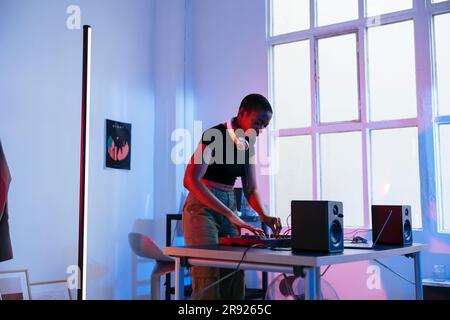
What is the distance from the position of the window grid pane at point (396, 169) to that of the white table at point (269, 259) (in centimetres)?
204

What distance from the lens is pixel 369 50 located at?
4.36 meters

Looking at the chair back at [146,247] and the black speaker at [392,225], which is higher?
the black speaker at [392,225]

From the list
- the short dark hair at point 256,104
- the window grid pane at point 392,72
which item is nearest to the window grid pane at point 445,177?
the window grid pane at point 392,72

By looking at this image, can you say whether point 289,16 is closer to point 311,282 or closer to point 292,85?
point 292,85

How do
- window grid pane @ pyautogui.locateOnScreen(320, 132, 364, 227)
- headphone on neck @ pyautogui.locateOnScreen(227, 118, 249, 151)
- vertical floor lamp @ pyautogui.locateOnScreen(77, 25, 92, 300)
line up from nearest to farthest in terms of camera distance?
headphone on neck @ pyautogui.locateOnScreen(227, 118, 249, 151), vertical floor lamp @ pyautogui.locateOnScreen(77, 25, 92, 300), window grid pane @ pyautogui.locateOnScreen(320, 132, 364, 227)

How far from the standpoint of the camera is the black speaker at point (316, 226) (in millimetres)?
1890

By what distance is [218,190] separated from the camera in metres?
2.38

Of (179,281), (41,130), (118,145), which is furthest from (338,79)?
(179,281)

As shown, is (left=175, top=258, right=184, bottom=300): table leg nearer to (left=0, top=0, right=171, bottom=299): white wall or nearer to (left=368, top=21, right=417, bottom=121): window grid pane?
(left=0, top=0, right=171, bottom=299): white wall

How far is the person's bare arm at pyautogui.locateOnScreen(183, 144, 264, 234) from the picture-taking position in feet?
7.18

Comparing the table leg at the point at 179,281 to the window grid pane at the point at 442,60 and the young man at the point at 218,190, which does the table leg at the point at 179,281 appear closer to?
the young man at the point at 218,190

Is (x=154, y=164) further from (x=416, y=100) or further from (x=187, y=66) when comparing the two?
(x=416, y=100)

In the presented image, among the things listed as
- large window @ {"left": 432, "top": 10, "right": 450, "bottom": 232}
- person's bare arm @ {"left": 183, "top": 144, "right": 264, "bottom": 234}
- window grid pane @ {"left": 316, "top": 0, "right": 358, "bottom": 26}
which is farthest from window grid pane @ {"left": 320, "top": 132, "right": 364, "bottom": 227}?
person's bare arm @ {"left": 183, "top": 144, "right": 264, "bottom": 234}

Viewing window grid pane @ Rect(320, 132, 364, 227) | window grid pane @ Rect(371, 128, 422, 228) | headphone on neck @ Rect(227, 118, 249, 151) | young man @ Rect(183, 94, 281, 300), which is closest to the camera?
young man @ Rect(183, 94, 281, 300)
